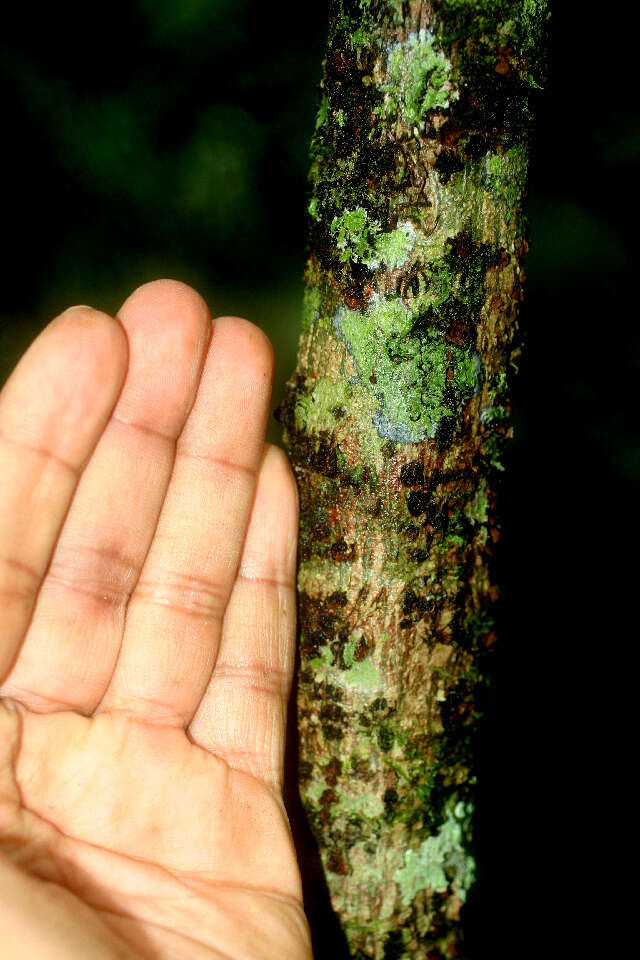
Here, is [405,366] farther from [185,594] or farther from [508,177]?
[185,594]

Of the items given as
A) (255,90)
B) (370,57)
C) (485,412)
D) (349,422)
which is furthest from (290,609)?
(255,90)

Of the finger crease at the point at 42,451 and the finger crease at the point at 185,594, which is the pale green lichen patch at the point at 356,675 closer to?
the finger crease at the point at 185,594

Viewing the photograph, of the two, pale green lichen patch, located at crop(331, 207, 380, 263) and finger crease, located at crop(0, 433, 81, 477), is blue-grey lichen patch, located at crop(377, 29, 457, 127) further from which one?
finger crease, located at crop(0, 433, 81, 477)

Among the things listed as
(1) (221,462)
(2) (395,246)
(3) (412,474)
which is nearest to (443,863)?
(3) (412,474)

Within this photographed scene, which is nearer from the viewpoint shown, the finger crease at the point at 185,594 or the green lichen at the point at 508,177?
the green lichen at the point at 508,177

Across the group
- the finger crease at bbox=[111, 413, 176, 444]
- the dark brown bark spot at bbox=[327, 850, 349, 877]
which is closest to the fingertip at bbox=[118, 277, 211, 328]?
the finger crease at bbox=[111, 413, 176, 444]

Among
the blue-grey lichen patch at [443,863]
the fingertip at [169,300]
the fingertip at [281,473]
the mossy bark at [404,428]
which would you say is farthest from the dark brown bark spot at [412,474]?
the blue-grey lichen patch at [443,863]
